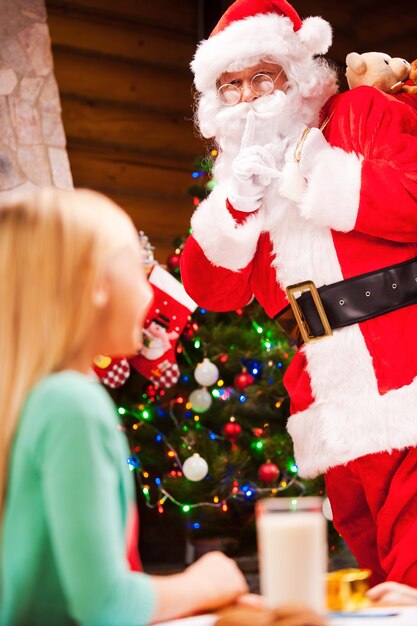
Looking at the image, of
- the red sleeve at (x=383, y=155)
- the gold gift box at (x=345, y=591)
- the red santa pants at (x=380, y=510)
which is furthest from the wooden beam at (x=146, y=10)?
the gold gift box at (x=345, y=591)

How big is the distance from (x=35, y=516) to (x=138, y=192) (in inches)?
158

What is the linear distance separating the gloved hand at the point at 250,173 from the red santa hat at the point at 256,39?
20 cm

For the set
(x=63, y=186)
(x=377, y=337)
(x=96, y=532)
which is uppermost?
(x=63, y=186)

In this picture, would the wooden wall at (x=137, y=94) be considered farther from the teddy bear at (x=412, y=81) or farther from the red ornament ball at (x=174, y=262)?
the teddy bear at (x=412, y=81)

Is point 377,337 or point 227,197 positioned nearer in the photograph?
point 377,337

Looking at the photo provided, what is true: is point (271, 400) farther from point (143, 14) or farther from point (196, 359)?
point (143, 14)

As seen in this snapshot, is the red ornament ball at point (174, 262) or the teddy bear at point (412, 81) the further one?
the red ornament ball at point (174, 262)

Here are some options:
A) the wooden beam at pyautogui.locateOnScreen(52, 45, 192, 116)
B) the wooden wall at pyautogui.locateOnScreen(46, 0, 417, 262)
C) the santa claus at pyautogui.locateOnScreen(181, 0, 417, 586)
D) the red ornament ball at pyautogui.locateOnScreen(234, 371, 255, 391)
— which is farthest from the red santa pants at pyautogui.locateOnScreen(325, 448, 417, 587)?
the wooden beam at pyautogui.locateOnScreen(52, 45, 192, 116)

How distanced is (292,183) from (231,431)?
1742 millimetres

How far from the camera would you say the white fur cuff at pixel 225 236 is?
2281 mm

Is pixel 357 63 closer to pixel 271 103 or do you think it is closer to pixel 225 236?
pixel 271 103

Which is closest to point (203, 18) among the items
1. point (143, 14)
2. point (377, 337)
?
point (143, 14)

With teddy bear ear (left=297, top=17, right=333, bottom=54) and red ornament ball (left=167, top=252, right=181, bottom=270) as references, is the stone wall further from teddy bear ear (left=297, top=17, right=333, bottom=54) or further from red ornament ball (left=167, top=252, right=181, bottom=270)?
teddy bear ear (left=297, top=17, right=333, bottom=54)

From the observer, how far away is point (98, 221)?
3.29 ft
